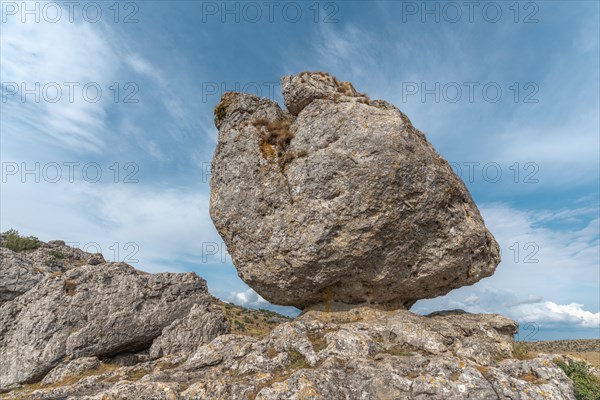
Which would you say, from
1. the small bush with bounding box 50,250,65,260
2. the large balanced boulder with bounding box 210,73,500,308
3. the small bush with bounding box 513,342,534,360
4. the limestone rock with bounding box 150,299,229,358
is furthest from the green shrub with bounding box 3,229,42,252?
the small bush with bounding box 513,342,534,360

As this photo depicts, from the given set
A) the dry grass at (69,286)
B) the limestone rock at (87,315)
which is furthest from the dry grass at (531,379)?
the dry grass at (69,286)

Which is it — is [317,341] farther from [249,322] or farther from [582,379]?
[249,322]

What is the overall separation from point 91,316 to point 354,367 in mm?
15015

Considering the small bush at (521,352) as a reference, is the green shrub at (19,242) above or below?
above

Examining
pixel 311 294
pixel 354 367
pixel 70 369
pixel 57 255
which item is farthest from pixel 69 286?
pixel 57 255

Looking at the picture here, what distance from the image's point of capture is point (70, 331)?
20.2 m

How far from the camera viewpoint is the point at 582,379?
12719mm

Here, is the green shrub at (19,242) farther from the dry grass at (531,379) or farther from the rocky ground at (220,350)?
the dry grass at (531,379)

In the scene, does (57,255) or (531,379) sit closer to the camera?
(531,379)

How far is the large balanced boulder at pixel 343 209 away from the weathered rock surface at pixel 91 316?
19.0 ft

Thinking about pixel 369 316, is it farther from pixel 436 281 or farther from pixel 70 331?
pixel 70 331

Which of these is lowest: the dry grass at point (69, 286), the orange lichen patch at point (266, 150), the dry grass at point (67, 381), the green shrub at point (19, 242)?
the dry grass at point (67, 381)

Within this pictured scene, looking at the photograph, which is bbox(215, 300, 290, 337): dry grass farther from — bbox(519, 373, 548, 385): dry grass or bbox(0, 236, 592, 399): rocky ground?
bbox(519, 373, 548, 385): dry grass

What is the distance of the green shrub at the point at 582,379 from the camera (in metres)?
12.2
